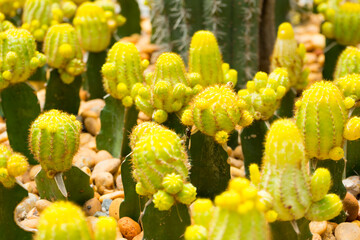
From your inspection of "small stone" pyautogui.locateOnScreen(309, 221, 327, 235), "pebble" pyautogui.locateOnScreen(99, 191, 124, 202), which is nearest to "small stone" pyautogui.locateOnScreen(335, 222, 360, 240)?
"small stone" pyautogui.locateOnScreen(309, 221, 327, 235)

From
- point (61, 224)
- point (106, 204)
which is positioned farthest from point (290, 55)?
point (61, 224)

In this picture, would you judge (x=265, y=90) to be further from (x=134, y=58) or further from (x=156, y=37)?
(x=156, y=37)

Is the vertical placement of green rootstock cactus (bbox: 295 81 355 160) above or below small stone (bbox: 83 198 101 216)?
above

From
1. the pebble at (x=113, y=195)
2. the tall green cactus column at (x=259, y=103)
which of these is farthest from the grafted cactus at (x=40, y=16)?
the tall green cactus column at (x=259, y=103)

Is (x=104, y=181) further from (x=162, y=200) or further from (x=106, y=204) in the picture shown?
(x=162, y=200)

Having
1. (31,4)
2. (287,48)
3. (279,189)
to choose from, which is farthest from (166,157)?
(31,4)

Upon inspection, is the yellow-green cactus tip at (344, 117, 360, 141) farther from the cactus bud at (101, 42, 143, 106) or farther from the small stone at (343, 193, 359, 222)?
the cactus bud at (101, 42, 143, 106)

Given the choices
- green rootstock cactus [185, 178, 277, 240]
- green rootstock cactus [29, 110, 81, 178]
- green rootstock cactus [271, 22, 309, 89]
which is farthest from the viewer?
green rootstock cactus [271, 22, 309, 89]
